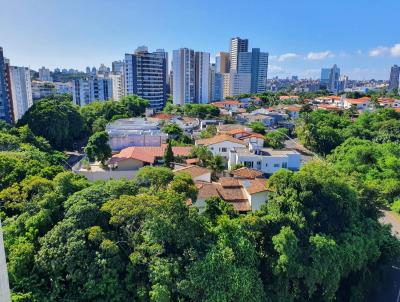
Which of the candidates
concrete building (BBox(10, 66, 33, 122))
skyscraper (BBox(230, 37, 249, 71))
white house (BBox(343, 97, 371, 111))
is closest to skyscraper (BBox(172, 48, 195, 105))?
concrete building (BBox(10, 66, 33, 122))

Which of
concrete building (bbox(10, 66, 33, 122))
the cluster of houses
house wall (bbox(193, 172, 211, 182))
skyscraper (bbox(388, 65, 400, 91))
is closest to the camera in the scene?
the cluster of houses

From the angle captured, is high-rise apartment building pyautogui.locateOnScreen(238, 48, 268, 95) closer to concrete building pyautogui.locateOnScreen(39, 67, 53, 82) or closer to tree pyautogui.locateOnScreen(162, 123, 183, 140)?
concrete building pyautogui.locateOnScreen(39, 67, 53, 82)

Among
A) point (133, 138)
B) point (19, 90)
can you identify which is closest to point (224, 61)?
point (19, 90)

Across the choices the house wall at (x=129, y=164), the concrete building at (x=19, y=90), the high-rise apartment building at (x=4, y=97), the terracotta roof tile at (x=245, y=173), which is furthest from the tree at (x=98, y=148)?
the concrete building at (x=19, y=90)

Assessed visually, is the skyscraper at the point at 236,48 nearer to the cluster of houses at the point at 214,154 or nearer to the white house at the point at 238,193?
the cluster of houses at the point at 214,154

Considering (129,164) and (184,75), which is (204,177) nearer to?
(129,164)

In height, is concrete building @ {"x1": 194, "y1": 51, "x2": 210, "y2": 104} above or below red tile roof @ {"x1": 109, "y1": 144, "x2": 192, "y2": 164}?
above

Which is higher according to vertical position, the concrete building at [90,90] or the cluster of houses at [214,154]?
the concrete building at [90,90]
